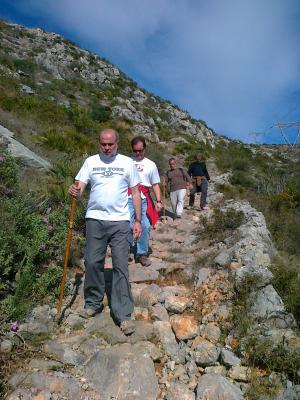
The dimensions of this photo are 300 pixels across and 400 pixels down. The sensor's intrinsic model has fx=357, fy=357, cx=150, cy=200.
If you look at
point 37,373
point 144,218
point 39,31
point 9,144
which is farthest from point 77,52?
point 37,373

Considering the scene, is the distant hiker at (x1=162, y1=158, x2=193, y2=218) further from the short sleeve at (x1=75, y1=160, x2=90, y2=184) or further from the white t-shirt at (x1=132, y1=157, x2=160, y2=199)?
the short sleeve at (x1=75, y1=160, x2=90, y2=184)

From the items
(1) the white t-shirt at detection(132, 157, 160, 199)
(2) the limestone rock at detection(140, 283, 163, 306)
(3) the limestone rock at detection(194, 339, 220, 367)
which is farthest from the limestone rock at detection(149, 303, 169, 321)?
(1) the white t-shirt at detection(132, 157, 160, 199)

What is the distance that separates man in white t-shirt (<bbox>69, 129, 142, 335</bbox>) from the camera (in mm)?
3969

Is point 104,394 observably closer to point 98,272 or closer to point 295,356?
point 98,272

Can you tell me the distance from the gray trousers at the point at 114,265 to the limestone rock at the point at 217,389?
43.7 inches

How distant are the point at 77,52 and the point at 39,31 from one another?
6283 millimetres

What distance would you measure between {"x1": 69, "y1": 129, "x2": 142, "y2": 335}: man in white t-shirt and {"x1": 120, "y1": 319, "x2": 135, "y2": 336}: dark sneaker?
0.08 metres

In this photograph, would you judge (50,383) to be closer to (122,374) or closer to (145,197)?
(122,374)

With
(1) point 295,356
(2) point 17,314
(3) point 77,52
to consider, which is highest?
(3) point 77,52

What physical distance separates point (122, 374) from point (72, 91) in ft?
87.8

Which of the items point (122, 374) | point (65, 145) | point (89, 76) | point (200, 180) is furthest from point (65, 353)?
point (89, 76)

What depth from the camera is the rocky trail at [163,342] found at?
3047 millimetres

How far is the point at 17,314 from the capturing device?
3662 millimetres

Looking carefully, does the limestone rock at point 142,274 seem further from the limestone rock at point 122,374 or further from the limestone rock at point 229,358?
the limestone rock at point 229,358
